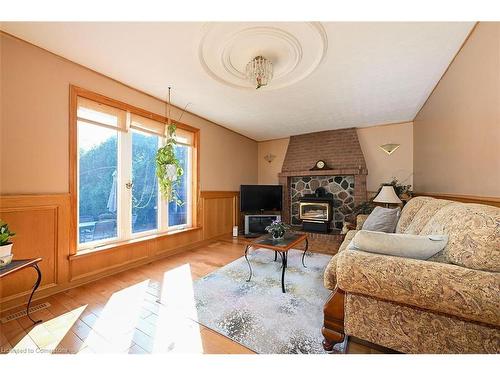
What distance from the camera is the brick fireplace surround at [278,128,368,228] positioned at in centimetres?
418

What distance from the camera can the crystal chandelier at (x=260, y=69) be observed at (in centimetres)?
191

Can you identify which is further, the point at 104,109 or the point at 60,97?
the point at 104,109

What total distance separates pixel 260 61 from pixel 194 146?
6.74 feet

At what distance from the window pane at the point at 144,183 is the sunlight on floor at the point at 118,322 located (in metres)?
1.04

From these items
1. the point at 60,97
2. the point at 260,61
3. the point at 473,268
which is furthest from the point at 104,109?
the point at 473,268

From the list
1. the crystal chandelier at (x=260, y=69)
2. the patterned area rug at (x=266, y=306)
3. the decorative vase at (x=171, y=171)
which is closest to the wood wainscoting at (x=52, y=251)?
the decorative vase at (x=171, y=171)

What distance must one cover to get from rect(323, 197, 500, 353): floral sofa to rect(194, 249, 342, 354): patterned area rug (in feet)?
1.04

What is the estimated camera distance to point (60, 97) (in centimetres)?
201

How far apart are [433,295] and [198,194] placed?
325cm

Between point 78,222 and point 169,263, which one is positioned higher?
point 78,222

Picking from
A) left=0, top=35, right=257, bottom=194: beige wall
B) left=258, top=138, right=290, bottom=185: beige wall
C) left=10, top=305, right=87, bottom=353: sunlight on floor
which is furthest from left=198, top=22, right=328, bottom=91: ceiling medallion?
left=258, top=138, right=290, bottom=185: beige wall

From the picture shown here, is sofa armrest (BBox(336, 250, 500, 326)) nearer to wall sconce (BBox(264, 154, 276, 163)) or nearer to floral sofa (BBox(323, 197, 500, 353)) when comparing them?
floral sofa (BBox(323, 197, 500, 353))
